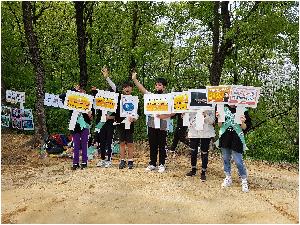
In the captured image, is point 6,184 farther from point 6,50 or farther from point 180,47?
point 180,47

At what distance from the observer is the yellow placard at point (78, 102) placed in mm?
9109

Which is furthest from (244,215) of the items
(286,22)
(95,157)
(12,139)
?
(12,139)

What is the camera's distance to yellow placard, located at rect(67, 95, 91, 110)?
29.9 ft

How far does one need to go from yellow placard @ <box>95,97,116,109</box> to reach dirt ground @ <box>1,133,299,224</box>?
129 centimetres

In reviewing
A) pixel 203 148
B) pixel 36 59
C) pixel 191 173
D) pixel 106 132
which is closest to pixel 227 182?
pixel 203 148

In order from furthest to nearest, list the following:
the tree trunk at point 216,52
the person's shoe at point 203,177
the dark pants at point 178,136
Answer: the tree trunk at point 216,52, the dark pants at point 178,136, the person's shoe at point 203,177

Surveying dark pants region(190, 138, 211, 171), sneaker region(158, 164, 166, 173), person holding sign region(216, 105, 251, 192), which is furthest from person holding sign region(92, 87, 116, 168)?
person holding sign region(216, 105, 251, 192)

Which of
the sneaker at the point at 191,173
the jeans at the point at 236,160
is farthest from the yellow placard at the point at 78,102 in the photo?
the jeans at the point at 236,160

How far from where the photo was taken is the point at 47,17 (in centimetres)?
2489

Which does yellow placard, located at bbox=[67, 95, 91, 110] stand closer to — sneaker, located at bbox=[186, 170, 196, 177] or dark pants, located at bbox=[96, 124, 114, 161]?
dark pants, located at bbox=[96, 124, 114, 161]

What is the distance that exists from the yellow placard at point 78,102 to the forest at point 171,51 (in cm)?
389

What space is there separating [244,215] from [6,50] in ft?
52.7

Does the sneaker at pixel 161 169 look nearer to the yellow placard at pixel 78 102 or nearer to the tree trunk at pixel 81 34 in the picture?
the yellow placard at pixel 78 102

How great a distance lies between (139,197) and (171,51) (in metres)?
16.8
